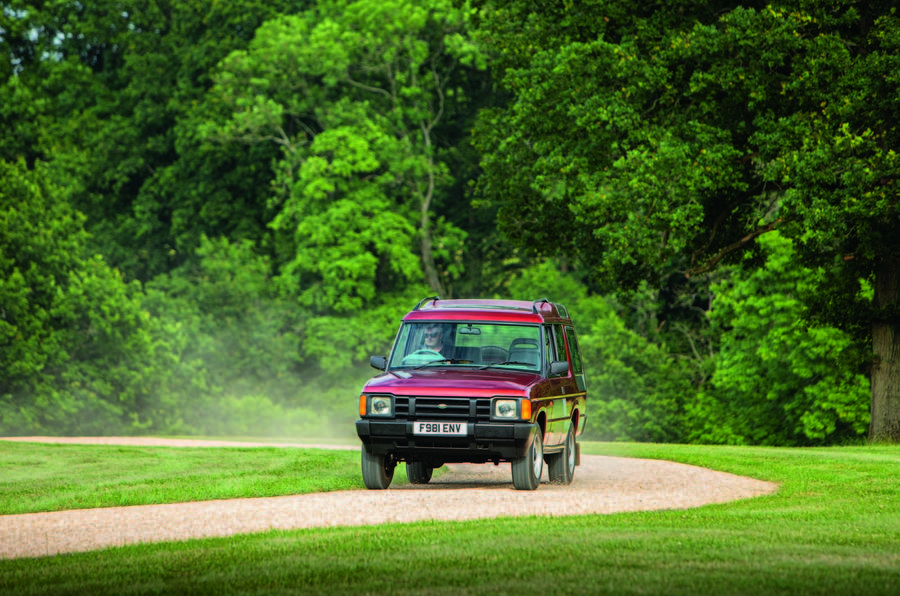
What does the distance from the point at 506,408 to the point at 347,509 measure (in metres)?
2.30

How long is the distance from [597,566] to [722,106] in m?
19.6

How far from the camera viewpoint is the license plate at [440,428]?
1404cm

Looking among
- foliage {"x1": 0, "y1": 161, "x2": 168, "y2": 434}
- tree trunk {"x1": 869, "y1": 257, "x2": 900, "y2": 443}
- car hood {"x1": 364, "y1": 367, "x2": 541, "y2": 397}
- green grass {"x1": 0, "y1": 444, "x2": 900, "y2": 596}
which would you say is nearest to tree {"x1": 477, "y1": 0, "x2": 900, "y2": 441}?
tree trunk {"x1": 869, "y1": 257, "x2": 900, "y2": 443}

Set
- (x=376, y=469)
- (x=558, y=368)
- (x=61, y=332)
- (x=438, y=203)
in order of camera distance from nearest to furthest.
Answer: (x=376, y=469), (x=558, y=368), (x=61, y=332), (x=438, y=203)

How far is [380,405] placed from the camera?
1427 centimetres

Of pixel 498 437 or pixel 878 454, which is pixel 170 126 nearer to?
pixel 878 454

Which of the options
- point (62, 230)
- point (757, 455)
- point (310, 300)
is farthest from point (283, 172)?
point (757, 455)

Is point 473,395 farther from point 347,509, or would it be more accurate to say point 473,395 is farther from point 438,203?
point 438,203

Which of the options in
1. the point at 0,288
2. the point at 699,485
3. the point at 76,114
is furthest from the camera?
the point at 76,114

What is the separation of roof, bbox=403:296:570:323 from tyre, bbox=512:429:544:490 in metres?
1.50

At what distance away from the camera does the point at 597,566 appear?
8.71 meters

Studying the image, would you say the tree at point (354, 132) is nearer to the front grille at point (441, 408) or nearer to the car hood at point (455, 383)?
the car hood at point (455, 383)

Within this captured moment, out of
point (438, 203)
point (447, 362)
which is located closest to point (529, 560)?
point (447, 362)

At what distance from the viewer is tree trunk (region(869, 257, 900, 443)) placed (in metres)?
27.5
